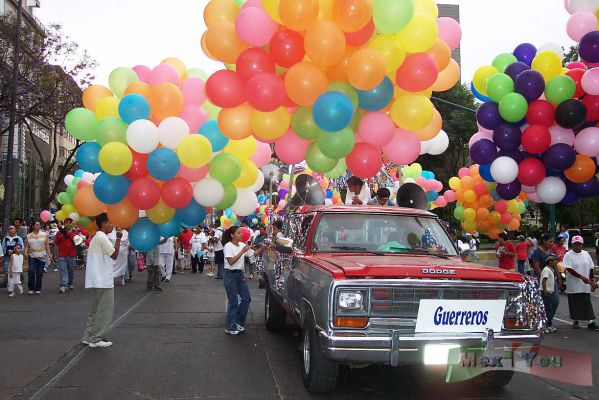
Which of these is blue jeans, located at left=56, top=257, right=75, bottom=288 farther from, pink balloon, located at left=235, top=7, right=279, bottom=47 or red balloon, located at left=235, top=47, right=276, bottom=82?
pink balloon, located at left=235, top=7, right=279, bottom=47

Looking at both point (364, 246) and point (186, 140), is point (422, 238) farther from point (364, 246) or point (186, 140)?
point (186, 140)

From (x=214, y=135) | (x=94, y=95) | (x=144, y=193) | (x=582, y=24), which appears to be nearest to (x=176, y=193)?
(x=144, y=193)

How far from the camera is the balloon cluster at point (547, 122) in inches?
397

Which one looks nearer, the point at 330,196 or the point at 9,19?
the point at 330,196

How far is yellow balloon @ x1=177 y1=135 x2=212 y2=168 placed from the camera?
25.7 feet

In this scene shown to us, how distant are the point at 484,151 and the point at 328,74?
5.10 meters

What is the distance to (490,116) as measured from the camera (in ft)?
35.9

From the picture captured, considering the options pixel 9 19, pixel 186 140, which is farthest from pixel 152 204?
pixel 9 19

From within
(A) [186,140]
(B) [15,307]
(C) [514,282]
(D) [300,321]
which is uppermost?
(A) [186,140]

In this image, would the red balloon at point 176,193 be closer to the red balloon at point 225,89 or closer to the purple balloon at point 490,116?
the red balloon at point 225,89

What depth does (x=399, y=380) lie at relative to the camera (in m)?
6.15

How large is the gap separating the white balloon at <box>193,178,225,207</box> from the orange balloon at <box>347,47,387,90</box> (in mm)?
2500

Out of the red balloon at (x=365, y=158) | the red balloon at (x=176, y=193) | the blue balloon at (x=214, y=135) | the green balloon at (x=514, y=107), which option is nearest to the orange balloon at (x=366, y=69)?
the red balloon at (x=365, y=158)

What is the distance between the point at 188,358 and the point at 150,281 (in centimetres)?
769
